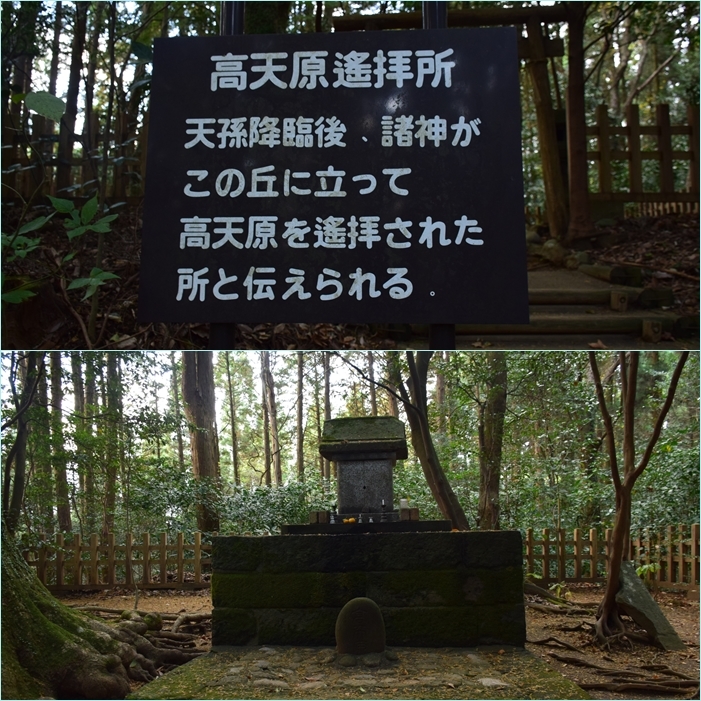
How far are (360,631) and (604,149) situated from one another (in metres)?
8.97

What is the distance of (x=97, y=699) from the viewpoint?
13.7ft

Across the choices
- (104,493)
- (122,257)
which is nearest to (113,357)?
(104,493)

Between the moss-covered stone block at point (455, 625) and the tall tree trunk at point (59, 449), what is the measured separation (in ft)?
18.0

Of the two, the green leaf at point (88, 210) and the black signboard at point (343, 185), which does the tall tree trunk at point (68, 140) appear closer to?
the green leaf at point (88, 210)

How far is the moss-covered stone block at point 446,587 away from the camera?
5.39m

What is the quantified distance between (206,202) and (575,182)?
729 centimetres

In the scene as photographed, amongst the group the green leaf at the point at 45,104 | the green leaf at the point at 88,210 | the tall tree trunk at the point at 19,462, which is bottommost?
the tall tree trunk at the point at 19,462

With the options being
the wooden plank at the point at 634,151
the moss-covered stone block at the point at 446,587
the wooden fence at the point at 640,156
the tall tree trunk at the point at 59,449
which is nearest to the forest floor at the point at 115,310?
the moss-covered stone block at the point at 446,587

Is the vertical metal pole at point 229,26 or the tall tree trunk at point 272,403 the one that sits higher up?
the vertical metal pole at point 229,26

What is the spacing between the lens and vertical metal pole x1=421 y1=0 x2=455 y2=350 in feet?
12.4

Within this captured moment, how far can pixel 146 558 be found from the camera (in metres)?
9.85

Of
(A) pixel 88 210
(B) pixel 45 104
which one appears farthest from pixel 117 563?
(B) pixel 45 104

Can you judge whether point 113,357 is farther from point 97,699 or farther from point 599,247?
point 599,247

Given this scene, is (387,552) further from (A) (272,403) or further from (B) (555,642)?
(A) (272,403)
